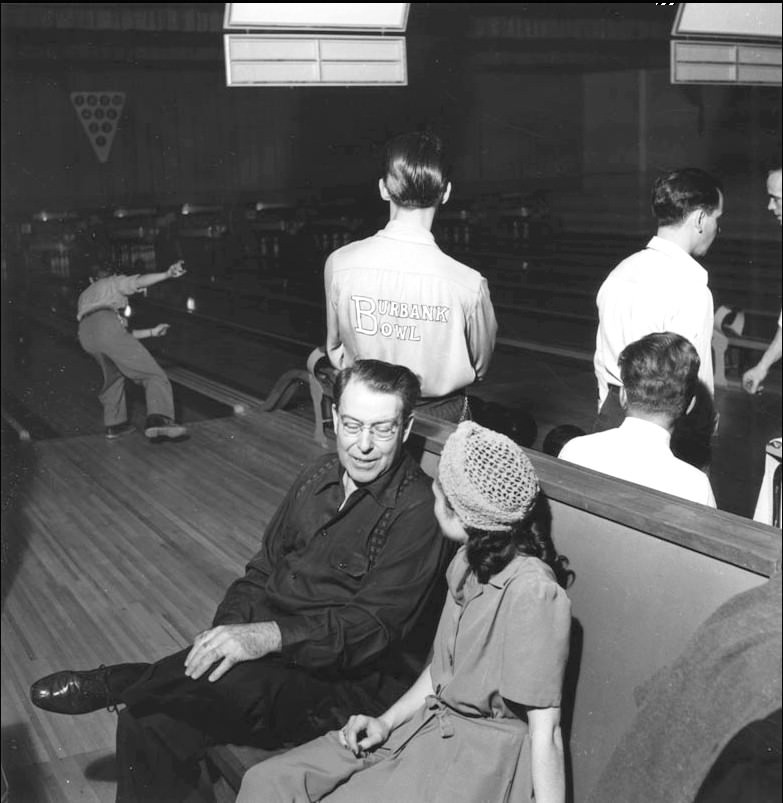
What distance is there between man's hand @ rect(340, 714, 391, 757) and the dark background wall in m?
14.5

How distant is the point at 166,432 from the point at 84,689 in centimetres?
392

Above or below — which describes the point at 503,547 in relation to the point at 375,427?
below

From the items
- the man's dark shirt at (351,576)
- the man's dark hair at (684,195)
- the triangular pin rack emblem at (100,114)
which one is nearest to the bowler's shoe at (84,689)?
the man's dark shirt at (351,576)

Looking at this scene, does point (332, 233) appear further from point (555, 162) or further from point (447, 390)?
point (447, 390)

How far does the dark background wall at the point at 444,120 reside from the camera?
1828cm

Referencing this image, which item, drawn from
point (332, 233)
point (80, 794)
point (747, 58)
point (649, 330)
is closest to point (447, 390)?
point (649, 330)

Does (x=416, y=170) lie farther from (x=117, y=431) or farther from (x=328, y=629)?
(x=117, y=431)

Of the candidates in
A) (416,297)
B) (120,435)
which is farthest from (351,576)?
(120,435)

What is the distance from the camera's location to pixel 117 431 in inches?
263

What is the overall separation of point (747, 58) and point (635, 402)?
36.7 feet

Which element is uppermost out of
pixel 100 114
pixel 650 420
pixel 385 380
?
pixel 100 114

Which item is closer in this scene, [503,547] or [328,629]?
[503,547]

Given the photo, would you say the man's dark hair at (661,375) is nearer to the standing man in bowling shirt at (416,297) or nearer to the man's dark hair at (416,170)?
the standing man in bowling shirt at (416,297)

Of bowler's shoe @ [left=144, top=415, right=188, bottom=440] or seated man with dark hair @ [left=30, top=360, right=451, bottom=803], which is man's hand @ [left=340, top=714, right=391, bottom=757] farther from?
bowler's shoe @ [left=144, top=415, right=188, bottom=440]
